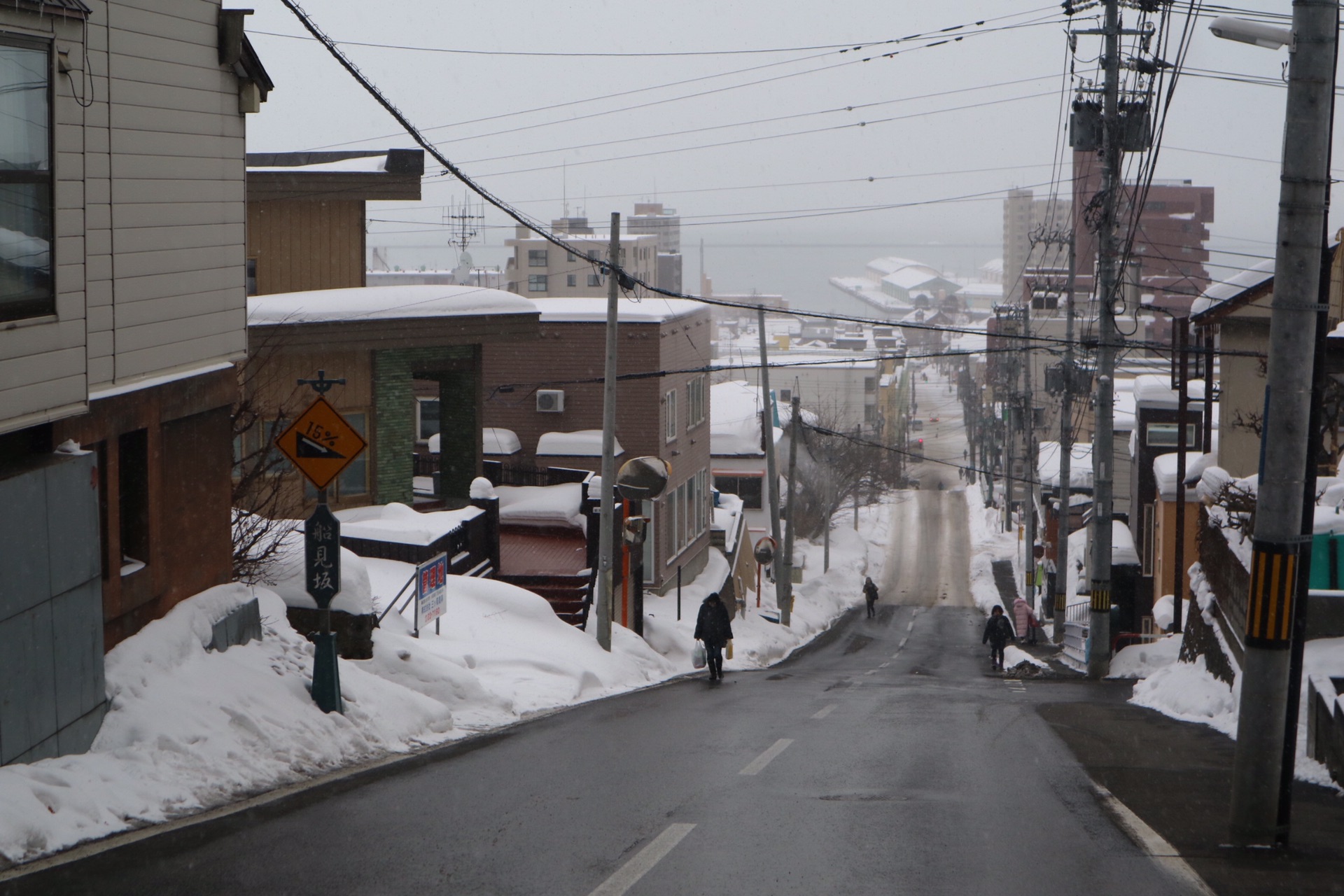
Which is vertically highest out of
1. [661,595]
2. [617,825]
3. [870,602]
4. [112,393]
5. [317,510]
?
[112,393]

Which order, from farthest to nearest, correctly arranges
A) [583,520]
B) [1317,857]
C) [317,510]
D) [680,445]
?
[680,445] → [583,520] → [317,510] → [1317,857]

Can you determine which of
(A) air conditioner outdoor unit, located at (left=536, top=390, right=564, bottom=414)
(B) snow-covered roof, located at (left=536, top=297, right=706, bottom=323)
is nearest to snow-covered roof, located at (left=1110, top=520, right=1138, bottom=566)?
(B) snow-covered roof, located at (left=536, top=297, right=706, bottom=323)

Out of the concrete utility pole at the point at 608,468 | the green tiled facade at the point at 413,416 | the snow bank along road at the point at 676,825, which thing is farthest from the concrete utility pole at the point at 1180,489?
the snow bank along road at the point at 676,825

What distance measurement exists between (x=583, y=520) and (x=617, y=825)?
20.0 metres

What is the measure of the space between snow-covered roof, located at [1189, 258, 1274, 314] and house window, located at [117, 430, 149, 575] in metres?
23.1

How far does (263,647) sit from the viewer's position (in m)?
11.4

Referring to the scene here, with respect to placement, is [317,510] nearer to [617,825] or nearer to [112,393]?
[112,393]

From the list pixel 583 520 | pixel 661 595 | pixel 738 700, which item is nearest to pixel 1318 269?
pixel 738 700

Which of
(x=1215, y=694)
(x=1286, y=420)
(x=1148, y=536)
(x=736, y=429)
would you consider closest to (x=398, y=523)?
(x=1215, y=694)

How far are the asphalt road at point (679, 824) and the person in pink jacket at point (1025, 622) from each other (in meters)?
27.6

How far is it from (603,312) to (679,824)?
26.6 metres

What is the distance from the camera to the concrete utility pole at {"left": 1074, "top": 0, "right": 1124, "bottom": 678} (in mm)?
24406

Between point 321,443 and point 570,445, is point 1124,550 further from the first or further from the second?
point 321,443

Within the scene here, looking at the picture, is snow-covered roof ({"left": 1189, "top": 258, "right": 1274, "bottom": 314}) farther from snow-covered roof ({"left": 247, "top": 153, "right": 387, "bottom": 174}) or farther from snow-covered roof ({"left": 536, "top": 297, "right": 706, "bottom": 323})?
snow-covered roof ({"left": 247, "top": 153, "right": 387, "bottom": 174})
